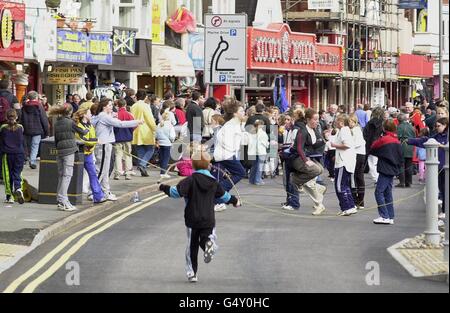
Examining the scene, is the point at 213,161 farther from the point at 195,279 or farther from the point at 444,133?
the point at 195,279

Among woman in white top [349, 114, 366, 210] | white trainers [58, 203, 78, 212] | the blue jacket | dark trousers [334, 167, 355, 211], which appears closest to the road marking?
white trainers [58, 203, 78, 212]

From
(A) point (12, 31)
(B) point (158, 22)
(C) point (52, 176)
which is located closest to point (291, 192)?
(C) point (52, 176)

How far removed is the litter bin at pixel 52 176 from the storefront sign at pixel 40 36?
948 centimetres

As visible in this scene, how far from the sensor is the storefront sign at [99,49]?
3753cm

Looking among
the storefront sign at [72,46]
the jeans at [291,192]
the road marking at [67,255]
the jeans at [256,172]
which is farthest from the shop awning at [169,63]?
the road marking at [67,255]

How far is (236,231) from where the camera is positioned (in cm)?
2031

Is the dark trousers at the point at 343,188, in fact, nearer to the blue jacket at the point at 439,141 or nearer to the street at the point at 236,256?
the street at the point at 236,256

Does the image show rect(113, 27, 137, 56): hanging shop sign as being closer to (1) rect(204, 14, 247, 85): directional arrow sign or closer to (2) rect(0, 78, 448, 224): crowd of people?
(1) rect(204, 14, 247, 85): directional arrow sign

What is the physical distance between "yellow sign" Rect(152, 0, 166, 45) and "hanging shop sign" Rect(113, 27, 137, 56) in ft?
11.6

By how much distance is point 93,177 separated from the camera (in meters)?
23.2

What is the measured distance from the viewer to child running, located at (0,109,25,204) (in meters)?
23.4

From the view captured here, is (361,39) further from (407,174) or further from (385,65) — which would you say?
(407,174)

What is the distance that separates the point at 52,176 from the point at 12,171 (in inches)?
26.4

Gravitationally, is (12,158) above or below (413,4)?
below
